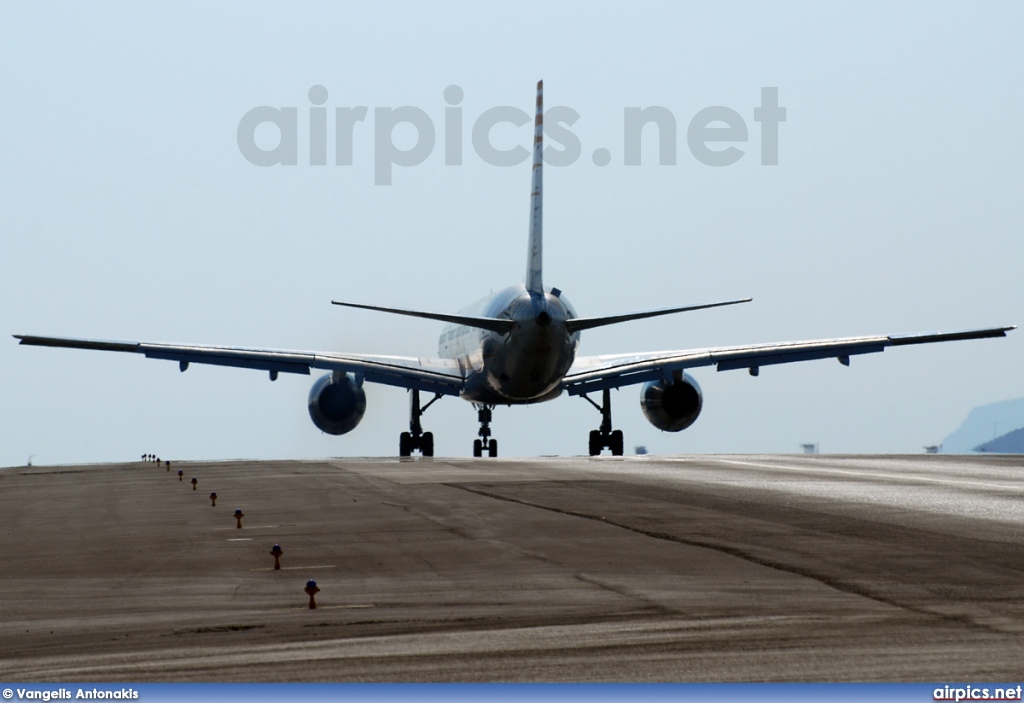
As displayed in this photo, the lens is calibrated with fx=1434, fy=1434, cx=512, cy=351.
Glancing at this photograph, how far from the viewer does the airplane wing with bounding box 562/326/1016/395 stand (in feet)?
175

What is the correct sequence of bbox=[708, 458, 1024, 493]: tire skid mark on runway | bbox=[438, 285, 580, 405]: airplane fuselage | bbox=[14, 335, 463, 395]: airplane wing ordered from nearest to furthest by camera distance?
bbox=[708, 458, 1024, 493]: tire skid mark on runway < bbox=[438, 285, 580, 405]: airplane fuselage < bbox=[14, 335, 463, 395]: airplane wing

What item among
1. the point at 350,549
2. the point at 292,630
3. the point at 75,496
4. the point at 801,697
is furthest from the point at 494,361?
the point at 801,697

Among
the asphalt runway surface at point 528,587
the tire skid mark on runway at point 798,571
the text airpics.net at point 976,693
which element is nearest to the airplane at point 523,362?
the asphalt runway surface at point 528,587

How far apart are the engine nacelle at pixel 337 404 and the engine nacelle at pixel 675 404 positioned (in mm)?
11203

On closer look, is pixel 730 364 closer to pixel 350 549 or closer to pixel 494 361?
pixel 494 361

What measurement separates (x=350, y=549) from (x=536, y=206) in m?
36.9

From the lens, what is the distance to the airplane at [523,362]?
46.4 meters

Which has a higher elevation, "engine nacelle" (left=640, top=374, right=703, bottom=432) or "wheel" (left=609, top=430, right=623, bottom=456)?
"engine nacelle" (left=640, top=374, right=703, bottom=432)

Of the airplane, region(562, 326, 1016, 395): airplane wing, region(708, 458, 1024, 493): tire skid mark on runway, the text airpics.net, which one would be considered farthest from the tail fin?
the text airpics.net

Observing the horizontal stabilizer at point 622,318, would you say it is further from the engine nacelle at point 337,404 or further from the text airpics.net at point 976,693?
the text airpics.net at point 976,693

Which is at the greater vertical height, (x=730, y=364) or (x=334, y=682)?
(x=730, y=364)

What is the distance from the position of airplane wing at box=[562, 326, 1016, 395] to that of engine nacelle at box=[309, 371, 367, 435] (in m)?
7.97

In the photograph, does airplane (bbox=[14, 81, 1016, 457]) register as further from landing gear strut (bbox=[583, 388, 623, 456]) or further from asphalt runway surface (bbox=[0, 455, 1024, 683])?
asphalt runway surface (bbox=[0, 455, 1024, 683])

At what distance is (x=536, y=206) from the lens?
5203 centimetres
